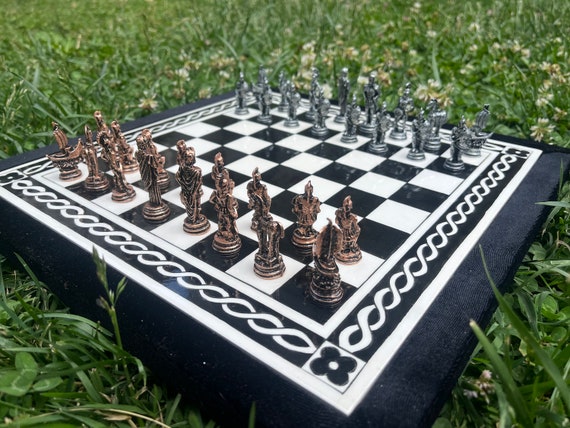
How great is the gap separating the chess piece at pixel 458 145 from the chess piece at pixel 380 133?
1.10ft

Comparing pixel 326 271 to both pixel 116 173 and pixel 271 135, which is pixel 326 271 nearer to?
pixel 116 173

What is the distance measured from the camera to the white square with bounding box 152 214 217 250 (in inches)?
71.4

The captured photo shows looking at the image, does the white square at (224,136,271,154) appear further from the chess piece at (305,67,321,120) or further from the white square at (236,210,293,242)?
the white square at (236,210,293,242)

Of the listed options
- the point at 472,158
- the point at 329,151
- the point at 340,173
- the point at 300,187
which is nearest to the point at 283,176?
the point at 300,187

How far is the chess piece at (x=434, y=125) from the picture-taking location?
250cm

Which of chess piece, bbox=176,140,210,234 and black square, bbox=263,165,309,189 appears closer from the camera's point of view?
chess piece, bbox=176,140,210,234

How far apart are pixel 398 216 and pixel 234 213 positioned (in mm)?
698

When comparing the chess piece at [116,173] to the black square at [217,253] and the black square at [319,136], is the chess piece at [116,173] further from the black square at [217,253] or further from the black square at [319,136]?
the black square at [319,136]

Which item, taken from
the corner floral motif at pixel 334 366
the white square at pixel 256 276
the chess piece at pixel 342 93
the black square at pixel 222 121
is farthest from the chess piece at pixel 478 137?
the corner floral motif at pixel 334 366

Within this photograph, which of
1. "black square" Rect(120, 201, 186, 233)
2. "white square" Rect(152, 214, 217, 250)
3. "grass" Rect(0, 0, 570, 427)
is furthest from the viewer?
"black square" Rect(120, 201, 186, 233)

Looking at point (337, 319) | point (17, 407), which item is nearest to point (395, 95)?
point (337, 319)

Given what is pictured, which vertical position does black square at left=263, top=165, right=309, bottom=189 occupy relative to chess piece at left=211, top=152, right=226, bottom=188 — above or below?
below

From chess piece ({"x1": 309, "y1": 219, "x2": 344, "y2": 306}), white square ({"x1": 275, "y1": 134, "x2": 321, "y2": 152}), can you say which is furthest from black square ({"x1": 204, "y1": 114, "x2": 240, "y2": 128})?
chess piece ({"x1": 309, "y1": 219, "x2": 344, "y2": 306})

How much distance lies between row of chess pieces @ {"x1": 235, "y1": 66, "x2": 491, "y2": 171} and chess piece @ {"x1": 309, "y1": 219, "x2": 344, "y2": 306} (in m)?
1.13
